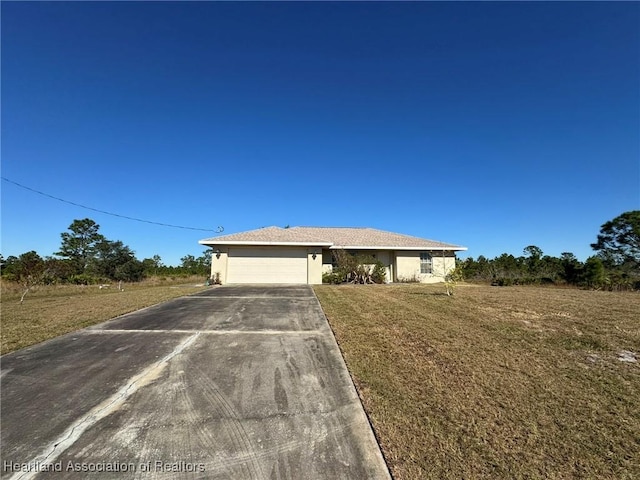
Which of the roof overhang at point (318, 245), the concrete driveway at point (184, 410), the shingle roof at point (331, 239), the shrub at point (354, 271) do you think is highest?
the shingle roof at point (331, 239)

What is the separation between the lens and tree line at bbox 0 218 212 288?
87.2 ft

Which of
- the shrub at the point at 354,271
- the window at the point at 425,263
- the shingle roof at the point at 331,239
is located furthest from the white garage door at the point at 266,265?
the window at the point at 425,263

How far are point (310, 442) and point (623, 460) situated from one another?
2333 millimetres

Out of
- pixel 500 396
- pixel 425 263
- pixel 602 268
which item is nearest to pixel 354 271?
pixel 425 263

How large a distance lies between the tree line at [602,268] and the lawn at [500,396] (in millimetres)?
12144

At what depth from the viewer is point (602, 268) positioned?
18.1 meters

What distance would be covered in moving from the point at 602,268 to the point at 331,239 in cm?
1641

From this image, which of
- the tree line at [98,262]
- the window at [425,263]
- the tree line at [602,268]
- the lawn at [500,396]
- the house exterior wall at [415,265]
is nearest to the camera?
the lawn at [500,396]

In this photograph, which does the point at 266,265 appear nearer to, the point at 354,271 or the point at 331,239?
the point at 331,239

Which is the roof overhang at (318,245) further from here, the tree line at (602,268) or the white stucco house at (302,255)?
the tree line at (602,268)

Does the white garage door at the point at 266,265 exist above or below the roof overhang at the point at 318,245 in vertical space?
below

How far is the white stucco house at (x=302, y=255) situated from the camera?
62.5 feet

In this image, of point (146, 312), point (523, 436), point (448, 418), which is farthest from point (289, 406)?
point (146, 312)

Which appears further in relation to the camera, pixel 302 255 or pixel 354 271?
pixel 302 255
